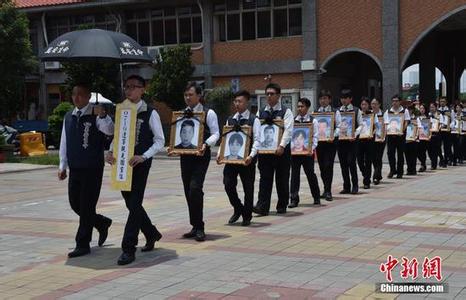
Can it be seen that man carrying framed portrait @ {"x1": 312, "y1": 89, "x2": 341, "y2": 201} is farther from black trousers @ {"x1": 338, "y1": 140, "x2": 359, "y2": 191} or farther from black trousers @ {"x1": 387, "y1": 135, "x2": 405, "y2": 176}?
black trousers @ {"x1": 387, "y1": 135, "x2": 405, "y2": 176}

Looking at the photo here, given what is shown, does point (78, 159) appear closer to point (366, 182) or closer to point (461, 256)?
point (461, 256)

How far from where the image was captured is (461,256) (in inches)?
276

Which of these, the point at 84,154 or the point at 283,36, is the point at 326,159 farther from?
the point at 283,36

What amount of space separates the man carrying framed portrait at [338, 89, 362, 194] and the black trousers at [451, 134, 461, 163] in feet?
24.8

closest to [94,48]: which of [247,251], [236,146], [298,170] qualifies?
[236,146]

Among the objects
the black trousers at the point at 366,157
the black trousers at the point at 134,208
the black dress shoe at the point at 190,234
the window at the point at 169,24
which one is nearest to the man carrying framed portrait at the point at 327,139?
the black trousers at the point at 366,157

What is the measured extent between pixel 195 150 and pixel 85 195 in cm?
154

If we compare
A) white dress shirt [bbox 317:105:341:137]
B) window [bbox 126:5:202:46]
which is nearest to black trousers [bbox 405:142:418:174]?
white dress shirt [bbox 317:105:341:137]

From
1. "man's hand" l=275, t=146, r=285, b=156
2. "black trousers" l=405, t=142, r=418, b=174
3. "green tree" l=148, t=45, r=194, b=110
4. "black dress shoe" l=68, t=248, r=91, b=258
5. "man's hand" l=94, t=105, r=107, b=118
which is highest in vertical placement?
"green tree" l=148, t=45, r=194, b=110

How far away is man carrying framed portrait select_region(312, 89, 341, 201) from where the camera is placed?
473 inches

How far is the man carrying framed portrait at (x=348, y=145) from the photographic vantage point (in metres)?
12.7

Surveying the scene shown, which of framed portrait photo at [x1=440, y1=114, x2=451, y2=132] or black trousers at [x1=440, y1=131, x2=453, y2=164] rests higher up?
framed portrait photo at [x1=440, y1=114, x2=451, y2=132]

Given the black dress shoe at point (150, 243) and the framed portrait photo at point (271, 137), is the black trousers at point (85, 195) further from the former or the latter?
the framed portrait photo at point (271, 137)

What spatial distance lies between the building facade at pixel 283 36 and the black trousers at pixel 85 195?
71.9 feet
